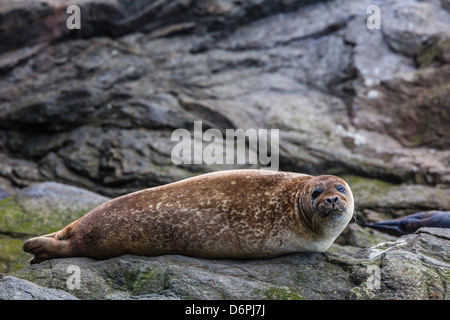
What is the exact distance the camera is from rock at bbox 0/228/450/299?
177 inches

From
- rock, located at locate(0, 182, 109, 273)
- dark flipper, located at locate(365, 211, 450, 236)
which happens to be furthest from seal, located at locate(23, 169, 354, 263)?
dark flipper, located at locate(365, 211, 450, 236)

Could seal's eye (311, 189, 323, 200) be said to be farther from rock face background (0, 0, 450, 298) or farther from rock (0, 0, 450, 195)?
rock (0, 0, 450, 195)

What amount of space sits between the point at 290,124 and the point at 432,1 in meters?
5.29

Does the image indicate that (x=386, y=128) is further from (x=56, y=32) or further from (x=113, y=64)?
(x=56, y=32)

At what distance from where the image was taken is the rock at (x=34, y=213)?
7195 mm

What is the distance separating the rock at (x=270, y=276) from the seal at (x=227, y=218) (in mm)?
172

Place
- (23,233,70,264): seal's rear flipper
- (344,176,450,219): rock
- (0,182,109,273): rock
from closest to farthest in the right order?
Result: 1. (23,233,70,264): seal's rear flipper
2. (0,182,109,273): rock
3. (344,176,450,219): rock

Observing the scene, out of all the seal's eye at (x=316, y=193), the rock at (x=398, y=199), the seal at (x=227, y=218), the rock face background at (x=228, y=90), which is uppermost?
the rock face background at (x=228, y=90)

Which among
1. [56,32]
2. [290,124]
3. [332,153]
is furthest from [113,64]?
[332,153]

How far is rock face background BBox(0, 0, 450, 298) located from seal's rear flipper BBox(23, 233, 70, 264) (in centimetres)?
493

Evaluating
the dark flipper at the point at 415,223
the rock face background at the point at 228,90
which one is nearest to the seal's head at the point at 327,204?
the dark flipper at the point at 415,223

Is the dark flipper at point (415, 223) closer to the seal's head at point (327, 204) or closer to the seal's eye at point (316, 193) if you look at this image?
the seal's head at point (327, 204)

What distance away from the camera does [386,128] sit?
12211 mm
